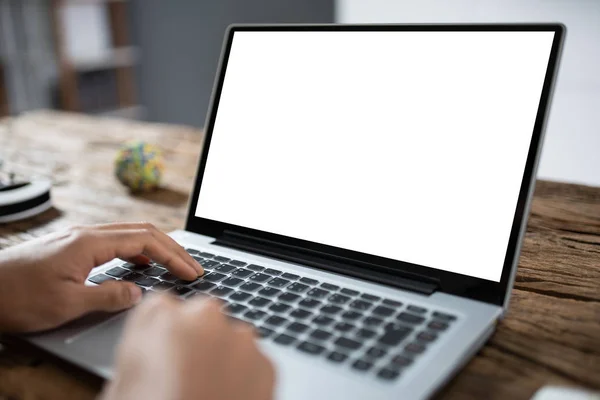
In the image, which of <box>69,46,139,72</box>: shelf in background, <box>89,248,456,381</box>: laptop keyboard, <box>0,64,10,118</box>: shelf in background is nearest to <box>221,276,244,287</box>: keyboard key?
<box>89,248,456,381</box>: laptop keyboard

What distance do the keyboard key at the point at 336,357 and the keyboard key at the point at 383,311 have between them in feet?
0.24

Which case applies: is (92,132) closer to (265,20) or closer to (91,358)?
(91,358)

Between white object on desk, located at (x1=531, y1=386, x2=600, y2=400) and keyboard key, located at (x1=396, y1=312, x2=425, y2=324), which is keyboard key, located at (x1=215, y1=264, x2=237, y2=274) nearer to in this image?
keyboard key, located at (x1=396, y1=312, x2=425, y2=324)

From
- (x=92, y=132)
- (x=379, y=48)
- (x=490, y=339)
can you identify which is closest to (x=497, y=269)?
(x=490, y=339)

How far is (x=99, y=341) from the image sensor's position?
0.51 m

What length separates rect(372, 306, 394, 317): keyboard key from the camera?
0.52 meters

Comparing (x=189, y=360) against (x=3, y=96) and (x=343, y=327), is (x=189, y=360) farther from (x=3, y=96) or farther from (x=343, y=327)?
(x=3, y=96)

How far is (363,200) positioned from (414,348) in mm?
216

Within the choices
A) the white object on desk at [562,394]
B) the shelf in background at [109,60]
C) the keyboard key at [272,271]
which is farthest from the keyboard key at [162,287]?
the shelf in background at [109,60]

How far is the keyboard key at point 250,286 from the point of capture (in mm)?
587

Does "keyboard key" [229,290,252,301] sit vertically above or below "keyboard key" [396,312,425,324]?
below

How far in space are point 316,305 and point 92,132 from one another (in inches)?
48.6

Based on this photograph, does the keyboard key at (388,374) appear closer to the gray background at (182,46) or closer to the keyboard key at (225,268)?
the keyboard key at (225,268)

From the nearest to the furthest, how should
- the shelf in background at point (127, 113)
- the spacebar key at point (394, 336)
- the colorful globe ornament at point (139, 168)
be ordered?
the spacebar key at point (394, 336)
the colorful globe ornament at point (139, 168)
the shelf in background at point (127, 113)
